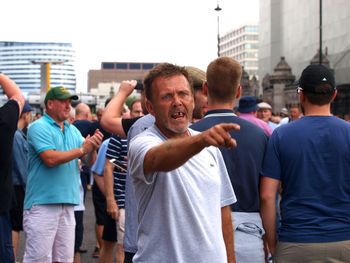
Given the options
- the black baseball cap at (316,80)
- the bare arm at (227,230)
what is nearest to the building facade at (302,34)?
the black baseball cap at (316,80)

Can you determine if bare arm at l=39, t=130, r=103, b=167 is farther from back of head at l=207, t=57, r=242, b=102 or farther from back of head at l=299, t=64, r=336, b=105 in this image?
back of head at l=299, t=64, r=336, b=105

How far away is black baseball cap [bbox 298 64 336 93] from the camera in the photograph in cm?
430

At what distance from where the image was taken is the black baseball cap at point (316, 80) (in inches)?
169

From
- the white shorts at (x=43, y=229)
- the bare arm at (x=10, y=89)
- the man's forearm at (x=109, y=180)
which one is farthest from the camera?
the man's forearm at (x=109, y=180)

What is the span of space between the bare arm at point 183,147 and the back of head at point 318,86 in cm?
160

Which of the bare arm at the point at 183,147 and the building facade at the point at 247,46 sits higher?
the building facade at the point at 247,46

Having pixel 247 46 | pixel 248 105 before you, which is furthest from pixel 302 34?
pixel 247 46

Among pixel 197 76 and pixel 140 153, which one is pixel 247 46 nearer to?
pixel 197 76

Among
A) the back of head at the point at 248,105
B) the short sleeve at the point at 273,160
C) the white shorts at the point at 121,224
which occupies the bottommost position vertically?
the white shorts at the point at 121,224

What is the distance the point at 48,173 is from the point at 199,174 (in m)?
3.37

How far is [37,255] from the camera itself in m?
6.21

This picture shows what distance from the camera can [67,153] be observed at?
6.34m

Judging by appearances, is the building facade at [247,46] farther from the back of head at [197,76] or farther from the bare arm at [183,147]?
the bare arm at [183,147]

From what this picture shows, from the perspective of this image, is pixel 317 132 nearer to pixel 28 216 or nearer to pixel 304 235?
pixel 304 235
